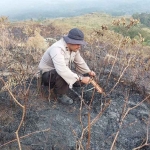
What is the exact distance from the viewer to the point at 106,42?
8.30 meters

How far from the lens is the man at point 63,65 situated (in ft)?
11.3

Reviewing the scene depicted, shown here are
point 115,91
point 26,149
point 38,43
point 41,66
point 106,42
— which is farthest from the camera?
point 106,42

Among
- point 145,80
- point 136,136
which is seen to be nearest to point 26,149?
point 136,136

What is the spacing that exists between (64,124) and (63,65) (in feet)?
2.26

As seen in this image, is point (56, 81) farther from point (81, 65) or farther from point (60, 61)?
A: point (81, 65)

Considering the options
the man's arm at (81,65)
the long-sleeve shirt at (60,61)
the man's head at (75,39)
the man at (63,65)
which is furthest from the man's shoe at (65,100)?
the man's head at (75,39)

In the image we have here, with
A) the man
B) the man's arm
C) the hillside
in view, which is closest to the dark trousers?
the man

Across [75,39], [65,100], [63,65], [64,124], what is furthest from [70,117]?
[75,39]

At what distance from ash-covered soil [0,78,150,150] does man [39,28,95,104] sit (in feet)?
0.64

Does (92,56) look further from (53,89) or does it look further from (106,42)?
(106,42)

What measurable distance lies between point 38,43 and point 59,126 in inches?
124

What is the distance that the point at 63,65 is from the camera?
3434mm

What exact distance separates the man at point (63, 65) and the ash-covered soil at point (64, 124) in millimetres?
195

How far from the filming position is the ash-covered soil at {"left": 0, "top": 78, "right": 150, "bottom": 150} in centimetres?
296
